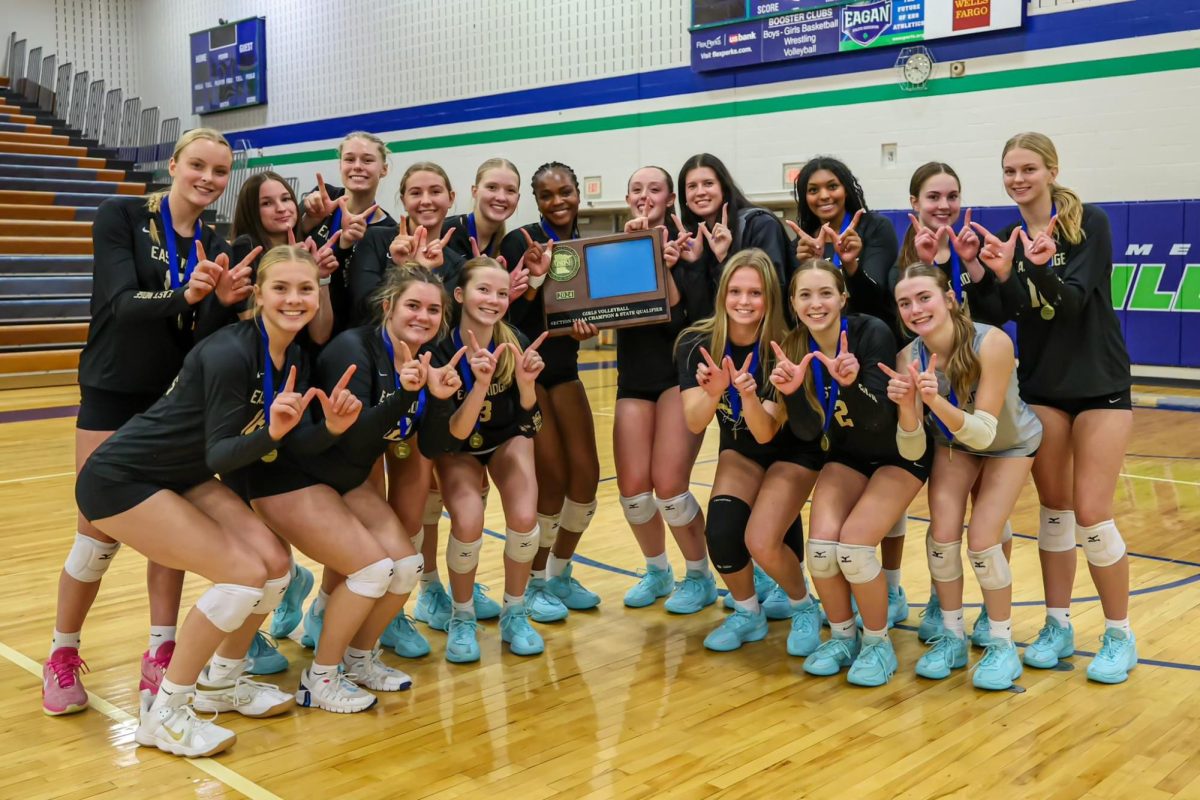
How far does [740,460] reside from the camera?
404cm

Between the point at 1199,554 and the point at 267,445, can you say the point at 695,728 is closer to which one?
the point at 267,445

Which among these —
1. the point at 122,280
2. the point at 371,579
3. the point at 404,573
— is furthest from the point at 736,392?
the point at 122,280

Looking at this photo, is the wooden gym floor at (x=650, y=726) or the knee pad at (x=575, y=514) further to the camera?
the knee pad at (x=575, y=514)

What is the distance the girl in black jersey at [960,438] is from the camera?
3432 millimetres

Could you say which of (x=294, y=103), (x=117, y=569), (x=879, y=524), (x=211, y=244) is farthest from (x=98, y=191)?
(x=879, y=524)

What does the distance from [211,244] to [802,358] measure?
2013 millimetres

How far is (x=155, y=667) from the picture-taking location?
343 cm

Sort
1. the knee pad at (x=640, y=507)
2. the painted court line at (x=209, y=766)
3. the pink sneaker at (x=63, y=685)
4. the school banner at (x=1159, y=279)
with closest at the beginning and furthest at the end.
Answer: the painted court line at (x=209, y=766) < the pink sneaker at (x=63, y=685) < the knee pad at (x=640, y=507) < the school banner at (x=1159, y=279)

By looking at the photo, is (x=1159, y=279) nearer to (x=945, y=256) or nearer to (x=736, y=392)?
(x=945, y=256)

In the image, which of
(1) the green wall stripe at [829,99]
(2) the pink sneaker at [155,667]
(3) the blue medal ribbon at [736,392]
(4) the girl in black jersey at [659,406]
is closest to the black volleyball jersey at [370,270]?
(4) the girl in black jersey at [659,406]

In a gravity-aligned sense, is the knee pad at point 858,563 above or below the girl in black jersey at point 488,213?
below

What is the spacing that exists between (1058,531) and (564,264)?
6.81 ft

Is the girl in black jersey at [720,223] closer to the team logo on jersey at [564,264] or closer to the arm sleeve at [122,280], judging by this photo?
the team logo on jersey at [564,264]

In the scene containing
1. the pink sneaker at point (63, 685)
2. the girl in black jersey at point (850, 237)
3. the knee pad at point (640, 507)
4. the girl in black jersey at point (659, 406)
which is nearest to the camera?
the pink sneaker at point (63, 685)
